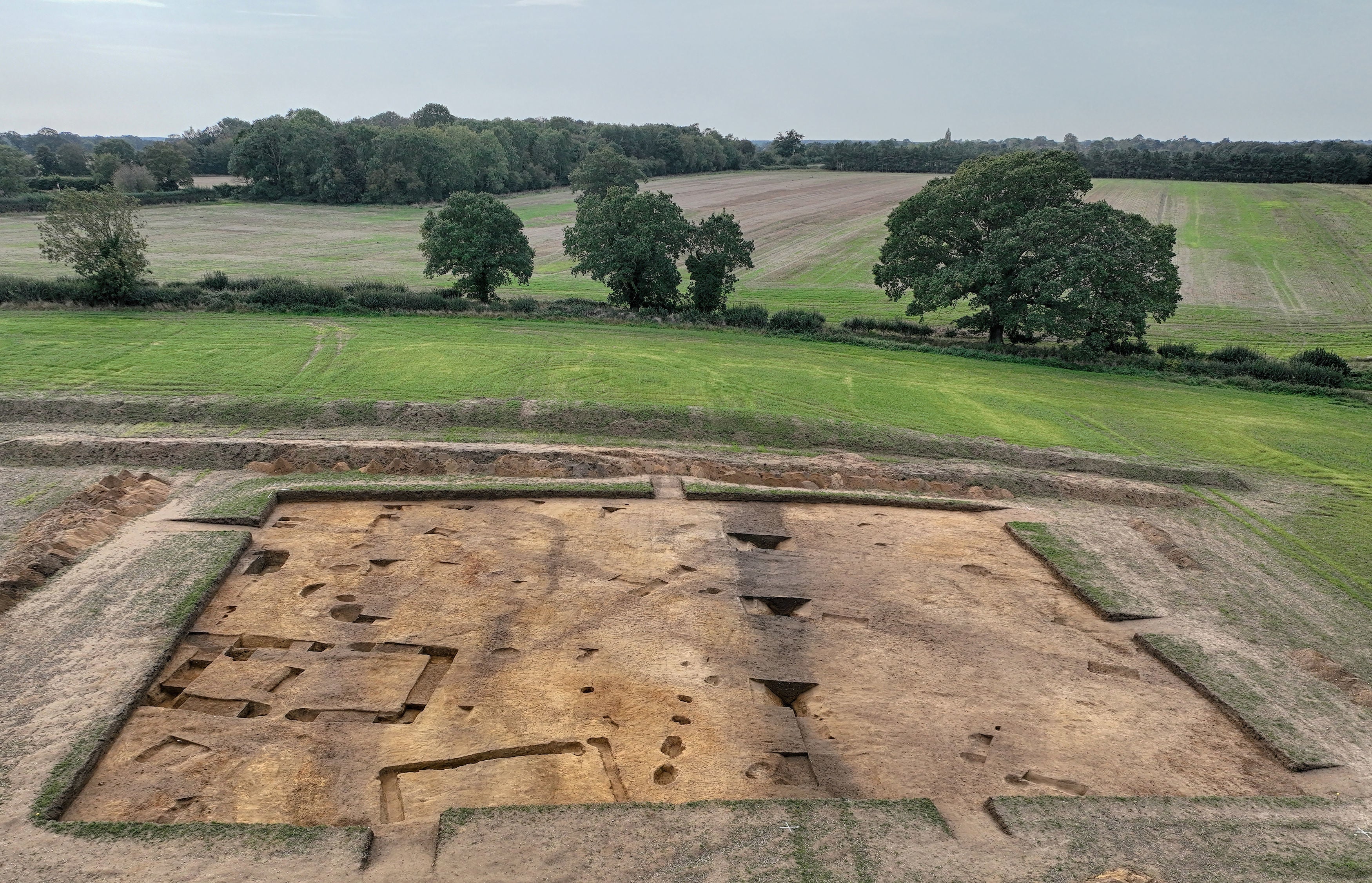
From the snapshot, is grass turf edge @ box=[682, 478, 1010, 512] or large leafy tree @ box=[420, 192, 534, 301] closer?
grass turf edge @ box=[682, 478, 1010, 512]

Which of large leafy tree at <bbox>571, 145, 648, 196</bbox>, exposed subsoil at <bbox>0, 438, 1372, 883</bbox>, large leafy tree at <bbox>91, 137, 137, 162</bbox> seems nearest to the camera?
exposed subsoil at <bbox>0, 438, 1372, 883</bbox>

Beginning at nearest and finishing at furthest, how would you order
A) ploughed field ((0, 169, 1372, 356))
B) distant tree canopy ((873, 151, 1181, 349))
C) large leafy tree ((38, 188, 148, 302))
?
distant tree canopy ((873, 151, 1181, 349)), large leafy tree ((38, 188, 148, 302)), ploughed field ((0, 169, 1372, 356))

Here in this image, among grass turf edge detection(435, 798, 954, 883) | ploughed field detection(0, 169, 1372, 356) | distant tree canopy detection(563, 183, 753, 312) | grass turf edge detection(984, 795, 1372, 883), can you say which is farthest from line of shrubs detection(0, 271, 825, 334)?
grass turf edge detection(435, 798, 954, 883)

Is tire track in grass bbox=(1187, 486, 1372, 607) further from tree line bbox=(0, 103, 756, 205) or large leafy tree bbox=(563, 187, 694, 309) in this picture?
tree line bbox=(0, 103, 756, 205)

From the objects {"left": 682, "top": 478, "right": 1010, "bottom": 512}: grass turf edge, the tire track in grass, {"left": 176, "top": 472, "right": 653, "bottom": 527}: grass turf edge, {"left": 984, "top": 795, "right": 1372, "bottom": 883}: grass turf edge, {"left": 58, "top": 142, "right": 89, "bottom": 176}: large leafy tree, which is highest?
{"left": 58, "top": 142, "right": 89, "bottom": 176}: large leafy tree

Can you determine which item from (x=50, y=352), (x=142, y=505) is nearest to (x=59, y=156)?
(x=50, y=352)

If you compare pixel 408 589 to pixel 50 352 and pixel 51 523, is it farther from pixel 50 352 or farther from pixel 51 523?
pixel 50 352
